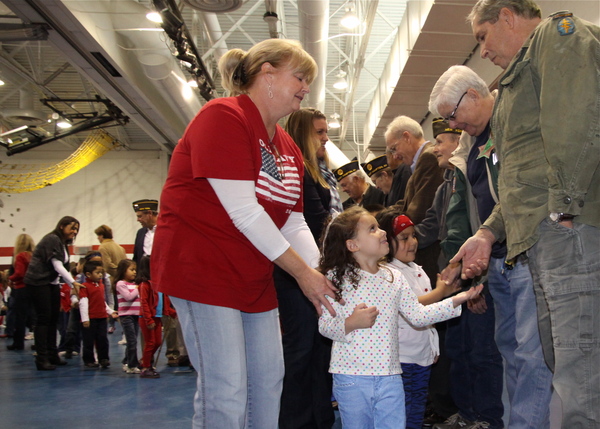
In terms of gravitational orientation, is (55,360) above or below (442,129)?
below

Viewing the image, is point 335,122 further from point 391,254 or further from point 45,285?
point 391,254

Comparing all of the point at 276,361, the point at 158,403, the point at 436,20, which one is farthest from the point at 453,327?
the point at 436,20

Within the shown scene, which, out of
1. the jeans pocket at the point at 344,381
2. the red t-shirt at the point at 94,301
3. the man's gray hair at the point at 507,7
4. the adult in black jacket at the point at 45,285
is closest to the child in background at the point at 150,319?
the red t-shirt at the point at 94,301

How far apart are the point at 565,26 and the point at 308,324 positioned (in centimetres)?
152

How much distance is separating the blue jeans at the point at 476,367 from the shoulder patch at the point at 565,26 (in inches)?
58.9

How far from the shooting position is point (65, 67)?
1070 centimetres

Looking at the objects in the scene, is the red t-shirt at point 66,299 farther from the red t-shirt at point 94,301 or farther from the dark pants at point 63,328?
the red t-shirt at point 94,301

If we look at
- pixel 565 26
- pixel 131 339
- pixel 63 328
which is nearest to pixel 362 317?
pixel 565 26

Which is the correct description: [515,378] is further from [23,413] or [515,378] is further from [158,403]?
[23,413]

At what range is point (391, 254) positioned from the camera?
2.72 metres

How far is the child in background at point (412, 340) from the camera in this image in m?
2.51

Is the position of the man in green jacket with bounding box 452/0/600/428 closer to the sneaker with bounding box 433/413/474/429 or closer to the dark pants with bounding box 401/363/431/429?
the dark pants with bounding box 401/363/431/429

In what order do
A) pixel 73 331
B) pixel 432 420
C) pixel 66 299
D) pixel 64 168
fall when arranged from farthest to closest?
1. pixel 64 168
2. pixel 66 299
3. pixel 73 331
4. pixel 432 420

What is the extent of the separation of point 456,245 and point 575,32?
131 centimetres
